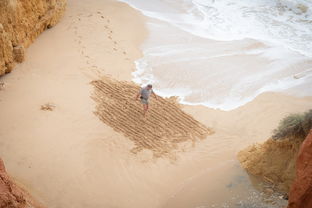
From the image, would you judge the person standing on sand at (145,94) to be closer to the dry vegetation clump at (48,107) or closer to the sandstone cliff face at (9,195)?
the dry vegetation clump at (48,107)

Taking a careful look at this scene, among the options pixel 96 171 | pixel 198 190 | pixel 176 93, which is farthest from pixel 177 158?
pixel 176 93

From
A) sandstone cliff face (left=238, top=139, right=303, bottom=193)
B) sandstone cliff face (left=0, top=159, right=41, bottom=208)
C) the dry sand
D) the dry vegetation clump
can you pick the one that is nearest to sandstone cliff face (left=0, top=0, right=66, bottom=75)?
the dry sand

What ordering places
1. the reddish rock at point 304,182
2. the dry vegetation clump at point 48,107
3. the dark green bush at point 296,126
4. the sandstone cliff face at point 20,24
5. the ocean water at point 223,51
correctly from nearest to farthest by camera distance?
1. the reddish rock at point 304,182
2. the dark green bush at point 296,126
3. the dry vegetation clump at point 48,107
4. the sandstone cliff face at point 20,24
5. the ocean water at point 223,51

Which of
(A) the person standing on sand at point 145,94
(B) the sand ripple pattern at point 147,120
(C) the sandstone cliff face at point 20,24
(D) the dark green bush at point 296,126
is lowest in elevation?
(B) the sand ripple pattern at point 147,120

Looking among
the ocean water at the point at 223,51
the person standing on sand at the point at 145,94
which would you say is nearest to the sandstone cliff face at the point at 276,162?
the ocean water at the point at 223,51

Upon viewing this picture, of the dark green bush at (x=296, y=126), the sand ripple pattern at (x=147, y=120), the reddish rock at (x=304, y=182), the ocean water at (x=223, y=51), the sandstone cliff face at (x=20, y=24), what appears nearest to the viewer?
the reddish rock at (x=304, y=182)

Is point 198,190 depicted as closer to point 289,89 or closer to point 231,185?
point 231,185

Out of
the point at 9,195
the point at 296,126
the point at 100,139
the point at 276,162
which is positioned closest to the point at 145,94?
the point at 100,139
